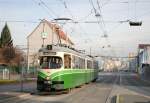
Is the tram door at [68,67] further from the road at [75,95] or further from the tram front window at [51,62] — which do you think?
the road at [75,95]

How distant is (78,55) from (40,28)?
8021 cm

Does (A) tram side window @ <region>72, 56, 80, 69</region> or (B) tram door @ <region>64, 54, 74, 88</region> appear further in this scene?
(A) tram side window @ <region>72, 56, 80, 69</region>

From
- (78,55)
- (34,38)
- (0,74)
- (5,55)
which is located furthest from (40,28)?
(78,55)

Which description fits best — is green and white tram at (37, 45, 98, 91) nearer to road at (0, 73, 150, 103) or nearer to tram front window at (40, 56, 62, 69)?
tram front window at (40, 56, 62, 69)

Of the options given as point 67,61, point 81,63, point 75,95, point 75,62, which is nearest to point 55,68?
point 67,61

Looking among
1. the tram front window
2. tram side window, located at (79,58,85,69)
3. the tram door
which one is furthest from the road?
the tram front window

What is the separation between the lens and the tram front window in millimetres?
28953

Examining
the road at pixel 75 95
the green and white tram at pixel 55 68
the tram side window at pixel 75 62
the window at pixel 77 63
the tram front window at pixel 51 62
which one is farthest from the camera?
the window at pixel 77 63

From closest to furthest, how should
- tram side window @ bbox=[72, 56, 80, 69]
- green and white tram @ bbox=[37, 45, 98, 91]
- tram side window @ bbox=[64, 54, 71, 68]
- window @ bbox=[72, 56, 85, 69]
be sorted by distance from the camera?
green and white tram @ bbox=[37, 45, 98, 91], tram side window @ bbox=[64, 54, 71, 68], tram side window @ bbox=[72, 56, 80, 69], window @ bbox=[72, 56, 85, 69]

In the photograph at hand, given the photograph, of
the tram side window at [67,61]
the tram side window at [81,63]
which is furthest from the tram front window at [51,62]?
the tram side window at [81,63]

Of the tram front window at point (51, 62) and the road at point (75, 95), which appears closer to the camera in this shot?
the road at point (75, 95)

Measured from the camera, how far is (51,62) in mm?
29266

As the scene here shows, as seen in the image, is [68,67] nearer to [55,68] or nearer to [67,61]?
[67,61]

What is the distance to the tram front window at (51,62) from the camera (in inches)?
1140
